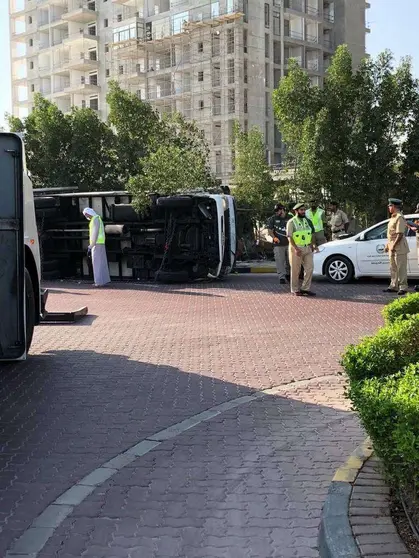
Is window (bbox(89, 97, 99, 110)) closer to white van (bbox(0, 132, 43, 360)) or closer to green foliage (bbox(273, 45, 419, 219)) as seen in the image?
green foliage (bbox(273, 45, 419, 219))

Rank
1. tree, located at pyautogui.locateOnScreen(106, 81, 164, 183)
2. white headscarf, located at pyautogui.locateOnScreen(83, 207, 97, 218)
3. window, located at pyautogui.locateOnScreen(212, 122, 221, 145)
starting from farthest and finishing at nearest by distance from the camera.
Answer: window, located at pyautogui.locateOnScreen(212, 122, 221, 145)
tree, located at pyautogui.locateOnScreen(106, 81, 164, 183)
white headscarf, located at pyautogui.locateOnScreen(83, 207, 97, 218)

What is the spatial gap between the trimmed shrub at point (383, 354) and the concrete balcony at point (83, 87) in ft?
240

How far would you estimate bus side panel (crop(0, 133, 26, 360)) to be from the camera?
6.59m

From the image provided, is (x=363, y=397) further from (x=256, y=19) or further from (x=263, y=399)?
(x=256, y=19)

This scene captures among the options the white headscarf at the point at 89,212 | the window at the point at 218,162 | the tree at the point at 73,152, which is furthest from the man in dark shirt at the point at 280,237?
the window at the point at 218,162

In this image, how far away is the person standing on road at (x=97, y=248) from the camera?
17797 millimetres

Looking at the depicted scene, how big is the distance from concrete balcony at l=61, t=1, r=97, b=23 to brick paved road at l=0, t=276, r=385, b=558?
69989 mm


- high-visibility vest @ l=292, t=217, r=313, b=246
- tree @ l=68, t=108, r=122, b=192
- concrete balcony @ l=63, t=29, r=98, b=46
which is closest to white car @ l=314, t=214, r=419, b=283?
high-visibility vest @ l=292, t=217, r=313, b=246

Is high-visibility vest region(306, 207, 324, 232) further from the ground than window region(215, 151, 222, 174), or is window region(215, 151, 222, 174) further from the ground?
window region(215, 151, 222, 174)

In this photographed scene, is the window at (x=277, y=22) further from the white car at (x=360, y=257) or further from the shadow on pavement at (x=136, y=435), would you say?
the shadow on pavement at (x=136, y=435)

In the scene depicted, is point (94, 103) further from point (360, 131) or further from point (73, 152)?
point (360, 131)

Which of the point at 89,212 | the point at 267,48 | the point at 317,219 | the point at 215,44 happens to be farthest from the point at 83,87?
the point at 317,219

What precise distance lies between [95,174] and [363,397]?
3197 cm

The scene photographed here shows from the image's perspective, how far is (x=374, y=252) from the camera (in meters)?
16.3
